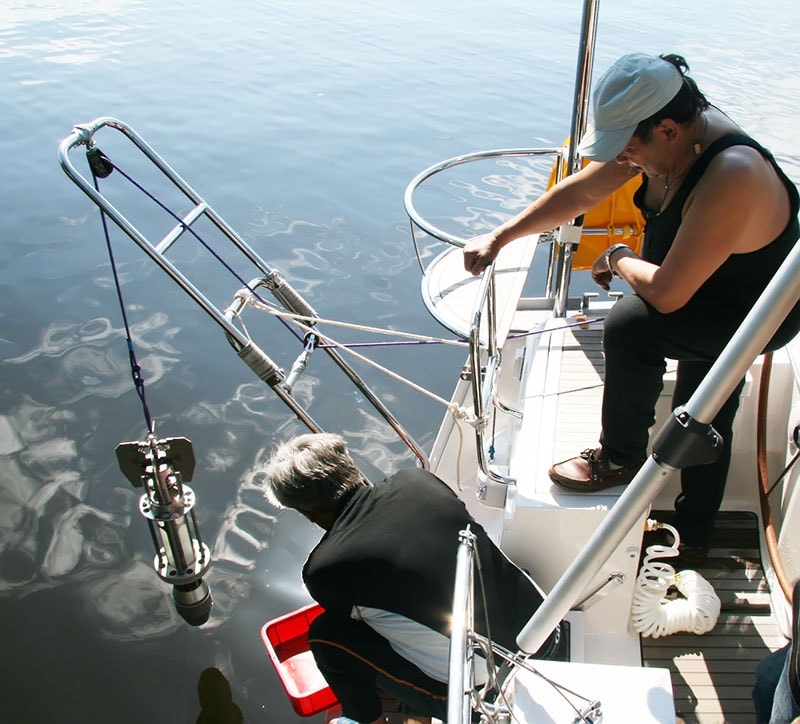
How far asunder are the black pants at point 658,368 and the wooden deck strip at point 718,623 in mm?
261

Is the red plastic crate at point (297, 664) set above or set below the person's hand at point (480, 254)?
below

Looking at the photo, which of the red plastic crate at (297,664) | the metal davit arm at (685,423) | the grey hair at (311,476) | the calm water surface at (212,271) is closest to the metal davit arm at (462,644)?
the metal davit arm at (685,423)

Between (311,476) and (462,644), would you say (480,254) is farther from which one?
(462,644)

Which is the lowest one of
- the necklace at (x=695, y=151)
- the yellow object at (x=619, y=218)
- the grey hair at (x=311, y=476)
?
the grey hair at (x=311, y=476)

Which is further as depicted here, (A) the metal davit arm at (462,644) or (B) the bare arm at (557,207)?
(B) the bare arm at (557,207)

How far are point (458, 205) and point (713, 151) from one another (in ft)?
21.7

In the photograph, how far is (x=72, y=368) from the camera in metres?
5.57

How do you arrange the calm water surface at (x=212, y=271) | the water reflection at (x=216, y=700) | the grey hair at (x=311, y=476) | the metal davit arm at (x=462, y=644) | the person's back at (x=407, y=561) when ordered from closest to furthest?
1. the metal davit arm at (x=462, y=644)
2. the person's back at (x=407, y=561)
3. the grey hair at (x=311, y=476)
4. the water reflection at (x=216, y=700)
5. the calm water surface at (x=212, y=271)

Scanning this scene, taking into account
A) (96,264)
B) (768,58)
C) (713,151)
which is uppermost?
(713,151)

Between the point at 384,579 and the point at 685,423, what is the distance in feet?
3.46

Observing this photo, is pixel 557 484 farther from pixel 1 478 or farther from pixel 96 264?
pixel 96 264

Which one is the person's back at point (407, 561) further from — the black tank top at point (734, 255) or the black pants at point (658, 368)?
the black tank top at point (734, 255)

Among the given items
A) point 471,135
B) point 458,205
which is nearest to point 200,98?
point 471,135

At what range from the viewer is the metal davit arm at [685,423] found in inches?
42.4
